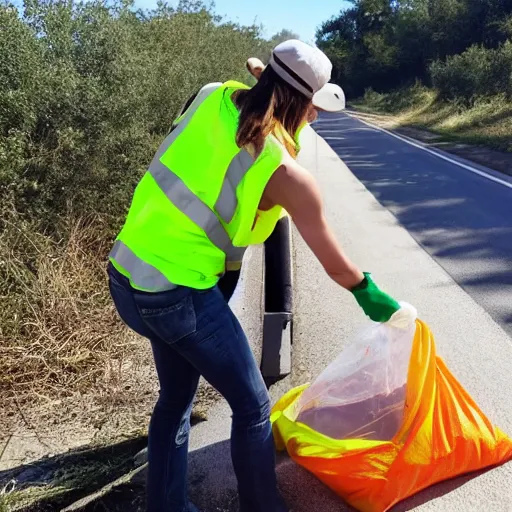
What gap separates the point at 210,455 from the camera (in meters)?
3.18

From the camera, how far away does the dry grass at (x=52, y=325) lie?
4215 millimetres

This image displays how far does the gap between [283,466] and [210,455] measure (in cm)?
40

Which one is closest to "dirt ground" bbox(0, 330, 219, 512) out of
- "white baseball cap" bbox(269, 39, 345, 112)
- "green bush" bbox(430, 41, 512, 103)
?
"white baseball cap" bbox(269, 39, 345, 112)

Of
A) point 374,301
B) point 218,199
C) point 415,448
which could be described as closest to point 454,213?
point 415,448

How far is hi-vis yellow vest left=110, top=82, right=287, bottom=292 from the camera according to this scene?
2082 millimetres

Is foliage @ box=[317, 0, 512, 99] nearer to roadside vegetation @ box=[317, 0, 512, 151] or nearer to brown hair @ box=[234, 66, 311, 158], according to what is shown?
roadside vegetation @ box=[317, 0, 512, 151]

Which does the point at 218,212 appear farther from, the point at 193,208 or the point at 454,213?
the point at 454,213

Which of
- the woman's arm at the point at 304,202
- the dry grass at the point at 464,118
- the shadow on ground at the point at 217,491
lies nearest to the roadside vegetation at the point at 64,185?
the shadow on ground at the point at 217,491

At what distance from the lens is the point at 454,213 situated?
915cm

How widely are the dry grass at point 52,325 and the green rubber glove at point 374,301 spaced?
2076mm

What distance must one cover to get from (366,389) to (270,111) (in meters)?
1.43

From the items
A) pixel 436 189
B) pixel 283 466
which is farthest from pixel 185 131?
pixel 436 189

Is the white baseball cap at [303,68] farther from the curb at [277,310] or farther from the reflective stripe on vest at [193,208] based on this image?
the curb at [277,310]

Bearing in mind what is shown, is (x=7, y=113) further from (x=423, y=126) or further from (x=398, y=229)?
(x=423, y=126)
